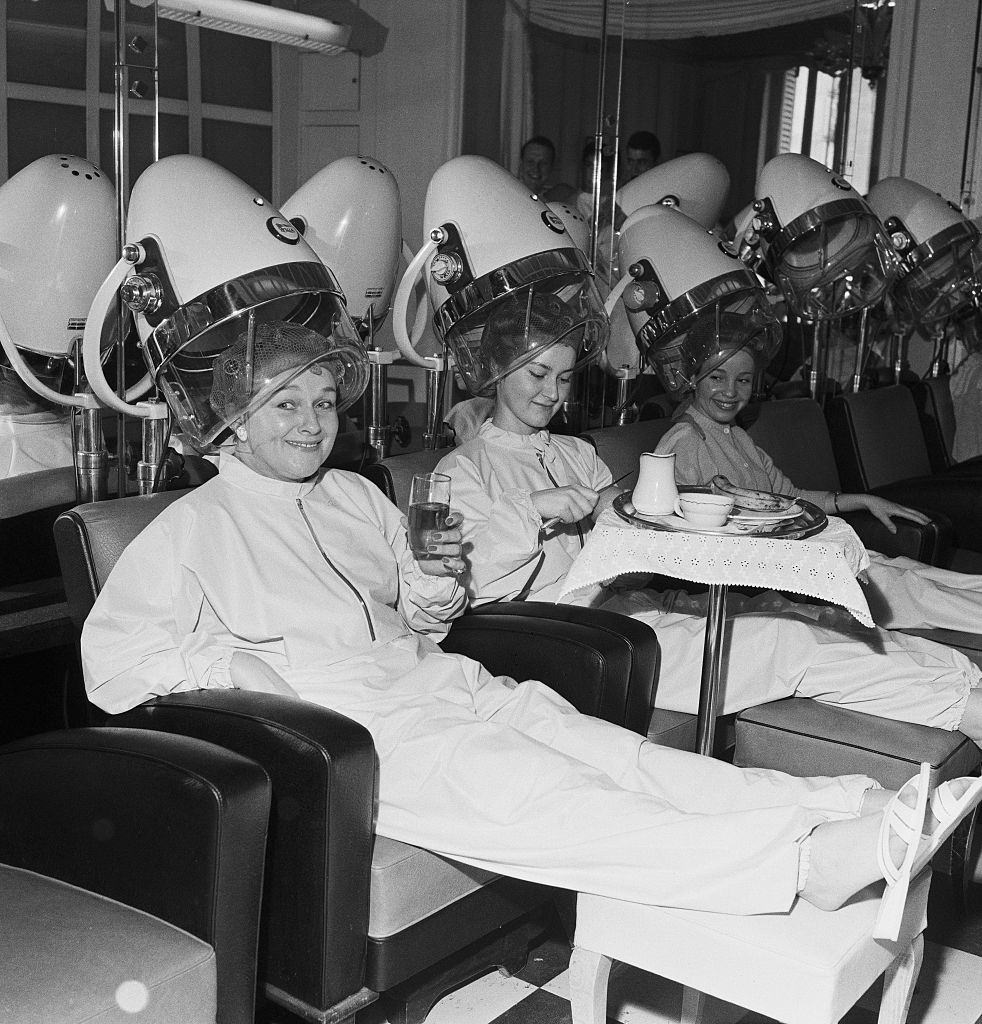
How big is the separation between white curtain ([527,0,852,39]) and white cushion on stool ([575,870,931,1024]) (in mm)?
2728

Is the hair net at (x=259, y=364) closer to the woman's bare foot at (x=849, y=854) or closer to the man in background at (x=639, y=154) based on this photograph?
the woman's bare foot at (x=849, y=854)

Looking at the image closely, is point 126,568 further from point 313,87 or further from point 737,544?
point 313,87

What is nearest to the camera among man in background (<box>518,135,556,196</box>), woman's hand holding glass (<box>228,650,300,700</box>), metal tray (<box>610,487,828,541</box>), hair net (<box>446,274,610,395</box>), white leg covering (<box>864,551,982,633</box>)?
woman's hand holding glass (<box>228,650,300,700</box>)

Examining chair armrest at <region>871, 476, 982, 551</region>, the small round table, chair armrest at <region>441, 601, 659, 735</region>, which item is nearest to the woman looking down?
chair armrest at <region>441, 601, 659, 735</region>

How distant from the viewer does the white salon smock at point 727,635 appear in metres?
2.39

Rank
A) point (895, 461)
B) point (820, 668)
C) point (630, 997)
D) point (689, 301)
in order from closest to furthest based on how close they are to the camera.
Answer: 1. point (630, 997)
2. point (820, 668)
3. point (689, 301)
4. point (895, 461)

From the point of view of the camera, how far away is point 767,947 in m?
1.53

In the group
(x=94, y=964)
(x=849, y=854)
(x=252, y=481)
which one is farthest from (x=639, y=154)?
(x=94, y=964)

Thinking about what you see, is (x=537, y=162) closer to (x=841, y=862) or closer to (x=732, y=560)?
(x=732, y=560)

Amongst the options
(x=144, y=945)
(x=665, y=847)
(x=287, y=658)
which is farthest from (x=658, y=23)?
(x=144, y=945)

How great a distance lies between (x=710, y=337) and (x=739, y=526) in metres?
0.85

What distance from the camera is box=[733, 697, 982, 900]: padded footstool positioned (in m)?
2.26

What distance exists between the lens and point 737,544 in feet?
6.70

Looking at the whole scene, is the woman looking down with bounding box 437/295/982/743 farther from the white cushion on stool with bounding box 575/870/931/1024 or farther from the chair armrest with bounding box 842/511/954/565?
the white cushion on stool with bounding box 575/870/931/1024
